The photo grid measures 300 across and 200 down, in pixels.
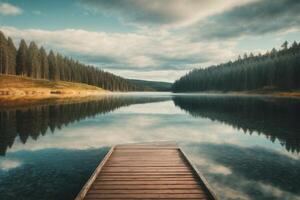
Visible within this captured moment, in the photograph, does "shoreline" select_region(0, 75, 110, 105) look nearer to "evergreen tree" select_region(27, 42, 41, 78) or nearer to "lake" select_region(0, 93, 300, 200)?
"evergreen tree" select_region(27, 42, 41, 78)

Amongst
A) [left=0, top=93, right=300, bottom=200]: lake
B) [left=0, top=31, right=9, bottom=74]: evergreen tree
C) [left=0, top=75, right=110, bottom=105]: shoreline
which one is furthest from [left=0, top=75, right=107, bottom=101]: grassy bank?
[left=0, top=93, right=300, bottom=200]: lake

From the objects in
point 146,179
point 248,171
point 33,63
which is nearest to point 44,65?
point 33,63

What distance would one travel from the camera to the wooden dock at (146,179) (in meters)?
10.5

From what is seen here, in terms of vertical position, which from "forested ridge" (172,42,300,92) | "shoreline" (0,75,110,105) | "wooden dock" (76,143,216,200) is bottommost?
"wooden dock" (76,143,216,200)

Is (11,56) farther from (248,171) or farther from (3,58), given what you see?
(248,171)

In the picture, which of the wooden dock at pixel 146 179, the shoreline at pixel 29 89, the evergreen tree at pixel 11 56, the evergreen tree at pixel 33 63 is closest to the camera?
the wooden dock at pixel 146 179

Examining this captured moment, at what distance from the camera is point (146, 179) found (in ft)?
40.3

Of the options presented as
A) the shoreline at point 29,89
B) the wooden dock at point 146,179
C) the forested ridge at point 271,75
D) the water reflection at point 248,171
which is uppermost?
the forested ridge at point 271,75

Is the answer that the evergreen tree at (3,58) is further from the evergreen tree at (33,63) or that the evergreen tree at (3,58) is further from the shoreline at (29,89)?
the evergreen tree at (33,63)

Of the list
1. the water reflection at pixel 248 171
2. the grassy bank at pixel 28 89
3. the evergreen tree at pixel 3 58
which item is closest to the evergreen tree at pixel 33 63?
the evergreen tree at pixel 3 58

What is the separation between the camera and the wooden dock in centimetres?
1051

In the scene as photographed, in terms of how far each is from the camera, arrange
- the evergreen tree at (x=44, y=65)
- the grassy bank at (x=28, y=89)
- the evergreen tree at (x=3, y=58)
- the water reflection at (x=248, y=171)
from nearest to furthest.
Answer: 1. the water reflection at (x=248, y=171)
2. the grassy bank at (x=28, y=89)
3. the evergreen tree at (x=3, y=58)
4. the evergreen tree at (x=44, y=65)

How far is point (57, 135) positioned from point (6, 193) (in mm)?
14868

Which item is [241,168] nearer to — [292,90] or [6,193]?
[6,193]
